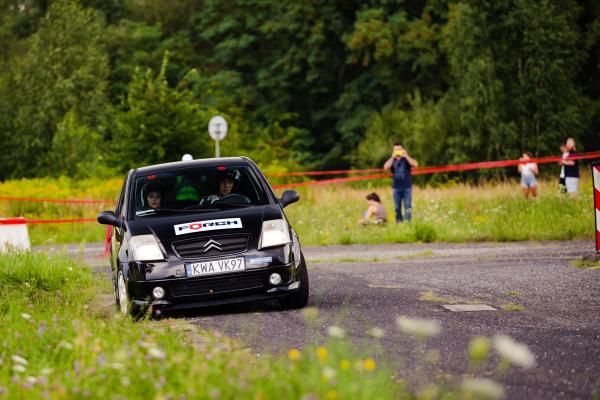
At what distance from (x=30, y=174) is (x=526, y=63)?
87.3 feet

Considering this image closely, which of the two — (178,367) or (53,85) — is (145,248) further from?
(53,85)

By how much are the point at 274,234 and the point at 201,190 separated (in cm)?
141

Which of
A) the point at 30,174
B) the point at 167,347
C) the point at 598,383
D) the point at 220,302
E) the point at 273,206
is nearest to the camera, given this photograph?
the point at 598,383

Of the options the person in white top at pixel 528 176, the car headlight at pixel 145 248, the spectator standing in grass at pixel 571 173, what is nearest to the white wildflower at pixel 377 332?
the car headlight at pixel 145 248

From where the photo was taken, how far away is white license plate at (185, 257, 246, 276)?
1123 centimetres

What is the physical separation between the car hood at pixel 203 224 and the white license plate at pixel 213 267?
29 cm

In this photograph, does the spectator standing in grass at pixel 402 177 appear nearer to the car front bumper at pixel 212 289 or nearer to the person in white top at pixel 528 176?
the person in white top at pixel 528 176

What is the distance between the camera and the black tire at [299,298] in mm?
11602

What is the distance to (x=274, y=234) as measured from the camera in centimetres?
1152

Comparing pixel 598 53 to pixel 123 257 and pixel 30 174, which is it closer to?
pixel 30 174

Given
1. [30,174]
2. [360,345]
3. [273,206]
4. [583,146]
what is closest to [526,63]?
[583,146]

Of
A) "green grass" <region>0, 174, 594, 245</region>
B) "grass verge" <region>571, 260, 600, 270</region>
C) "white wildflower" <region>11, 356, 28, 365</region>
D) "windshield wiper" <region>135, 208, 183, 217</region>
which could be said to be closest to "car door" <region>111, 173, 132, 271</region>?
"windshield wiper" <region>135, 208, 183, 217</region>

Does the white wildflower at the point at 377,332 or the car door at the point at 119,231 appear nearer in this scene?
the white wildflower at the point at 377,332

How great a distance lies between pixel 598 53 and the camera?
175ft
